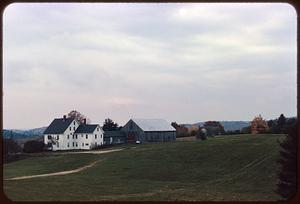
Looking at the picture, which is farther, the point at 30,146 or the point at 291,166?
the point at 30,146

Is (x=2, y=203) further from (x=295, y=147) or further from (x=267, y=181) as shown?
(x=267, y=181)

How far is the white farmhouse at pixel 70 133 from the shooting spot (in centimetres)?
799

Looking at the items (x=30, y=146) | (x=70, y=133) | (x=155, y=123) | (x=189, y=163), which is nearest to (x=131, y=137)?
(x=155, y=123)

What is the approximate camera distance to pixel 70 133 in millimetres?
9688

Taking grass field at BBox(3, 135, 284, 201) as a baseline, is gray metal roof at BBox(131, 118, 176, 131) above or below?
above

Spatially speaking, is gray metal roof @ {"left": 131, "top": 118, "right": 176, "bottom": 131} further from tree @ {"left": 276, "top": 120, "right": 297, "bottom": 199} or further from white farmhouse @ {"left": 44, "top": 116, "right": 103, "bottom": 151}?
tree @ {"left": 276, "top": 120, "right": 297, "bottom": 199}

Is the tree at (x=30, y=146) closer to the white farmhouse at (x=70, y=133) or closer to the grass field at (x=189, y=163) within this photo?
the white farmhouse at (x=70, y=133)

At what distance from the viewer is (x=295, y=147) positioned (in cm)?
160

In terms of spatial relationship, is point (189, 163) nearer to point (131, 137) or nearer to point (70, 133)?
point (131, 137)

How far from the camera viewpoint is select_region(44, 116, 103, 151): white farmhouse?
7.99 meters

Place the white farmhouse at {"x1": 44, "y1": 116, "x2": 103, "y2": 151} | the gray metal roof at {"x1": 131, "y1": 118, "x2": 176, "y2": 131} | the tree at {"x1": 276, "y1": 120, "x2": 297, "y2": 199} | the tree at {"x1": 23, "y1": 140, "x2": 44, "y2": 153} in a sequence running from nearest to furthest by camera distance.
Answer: the tree at {"x1": 276, "y1": 120, "x2": 297, "y2": 199} → the tree at {"x1": 23, "y1": 140, "x2": 44, "y2": 153} → the white farmhouse at {"x1": 44, "y1": 116, "x2": 103, "y2": 151} → the gray metal roof at {"x1": 131, "y1": 118, "x2": 176, "y2": 131}

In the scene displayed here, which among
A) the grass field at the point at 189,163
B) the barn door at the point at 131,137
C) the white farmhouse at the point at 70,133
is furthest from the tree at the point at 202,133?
the white farmhouse at the point at 70,133

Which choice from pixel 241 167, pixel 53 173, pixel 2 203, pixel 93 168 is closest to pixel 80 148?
pixel 53 173

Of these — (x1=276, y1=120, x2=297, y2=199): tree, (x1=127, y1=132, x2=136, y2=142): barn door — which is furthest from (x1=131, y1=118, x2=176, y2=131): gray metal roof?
(x1=276, y1=120, x2=297, y2=199): tree
